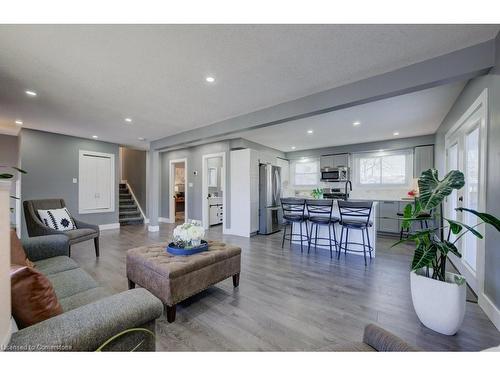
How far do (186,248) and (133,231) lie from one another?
4.45 m

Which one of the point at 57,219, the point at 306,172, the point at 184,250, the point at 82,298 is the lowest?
the point at 82,298

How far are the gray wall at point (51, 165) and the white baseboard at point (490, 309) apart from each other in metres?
7.58

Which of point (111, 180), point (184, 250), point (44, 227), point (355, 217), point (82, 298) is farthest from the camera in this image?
point (111, 180)

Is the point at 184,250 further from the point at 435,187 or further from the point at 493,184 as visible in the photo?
the point at 493,184

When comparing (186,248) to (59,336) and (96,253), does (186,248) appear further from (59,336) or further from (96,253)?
(96,253)

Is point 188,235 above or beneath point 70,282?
above

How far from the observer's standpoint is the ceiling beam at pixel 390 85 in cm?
185

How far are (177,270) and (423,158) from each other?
5.96 m

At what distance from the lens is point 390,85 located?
88.8 inches

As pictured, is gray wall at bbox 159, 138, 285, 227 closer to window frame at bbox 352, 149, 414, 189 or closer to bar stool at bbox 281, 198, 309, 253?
bar stool at bbox 281, 198, 309, 253

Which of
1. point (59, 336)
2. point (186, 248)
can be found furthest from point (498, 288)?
point (59, 336)

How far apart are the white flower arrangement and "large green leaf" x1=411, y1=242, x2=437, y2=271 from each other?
6.30 feet

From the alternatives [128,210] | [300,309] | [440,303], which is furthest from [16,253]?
[128,210]

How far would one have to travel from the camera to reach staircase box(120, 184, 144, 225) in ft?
22.7
